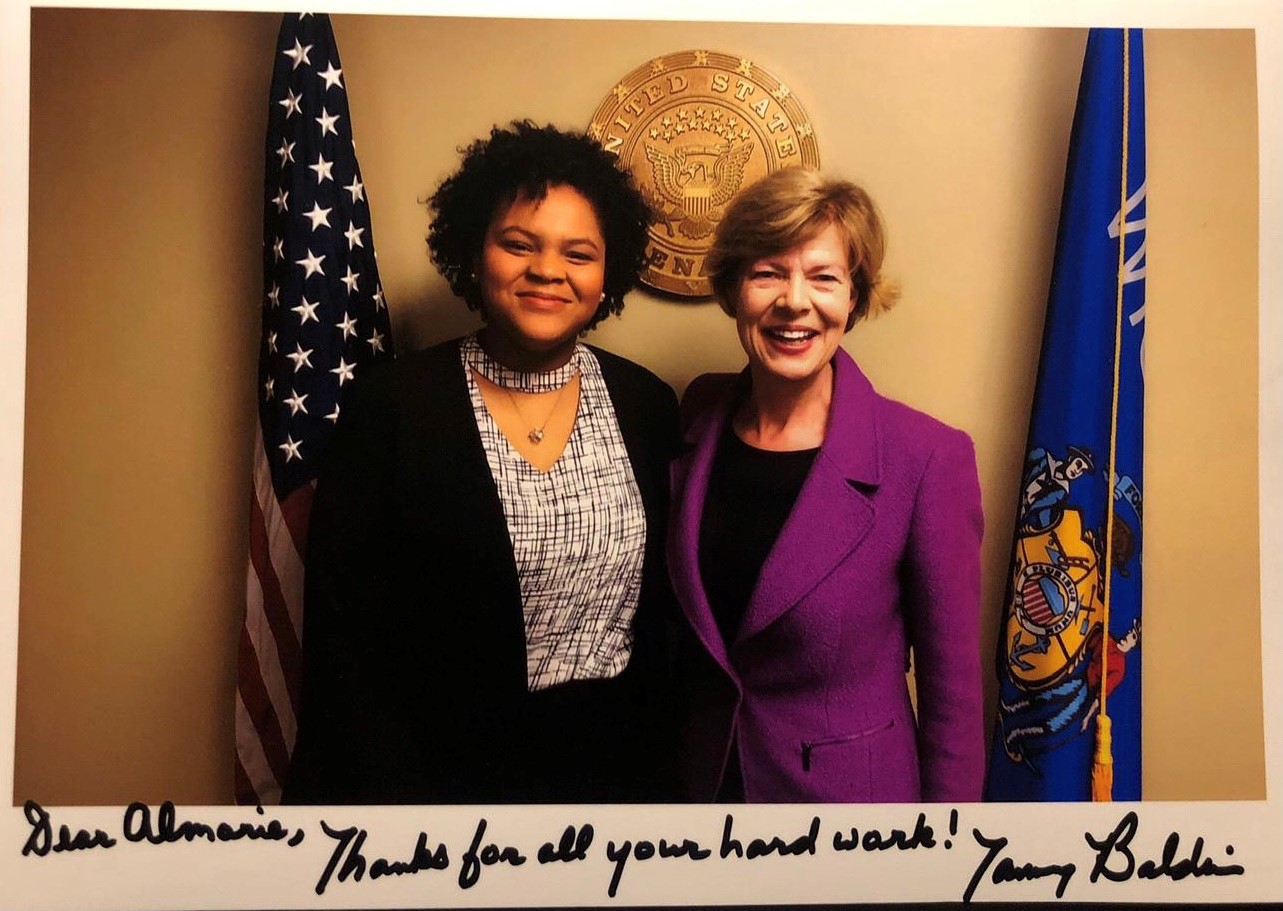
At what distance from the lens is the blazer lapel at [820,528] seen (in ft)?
3.19

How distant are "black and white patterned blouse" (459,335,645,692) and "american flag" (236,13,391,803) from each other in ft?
0.50

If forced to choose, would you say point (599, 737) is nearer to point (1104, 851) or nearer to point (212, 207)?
point (1104, 851)

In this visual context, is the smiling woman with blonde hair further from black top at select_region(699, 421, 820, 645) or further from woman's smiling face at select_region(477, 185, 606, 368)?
woman's smiling face at select_region(477, 185, 606, 368)

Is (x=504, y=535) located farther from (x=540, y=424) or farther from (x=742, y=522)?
(x=742, y=522)

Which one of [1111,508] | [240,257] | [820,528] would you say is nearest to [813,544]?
[820,528]
